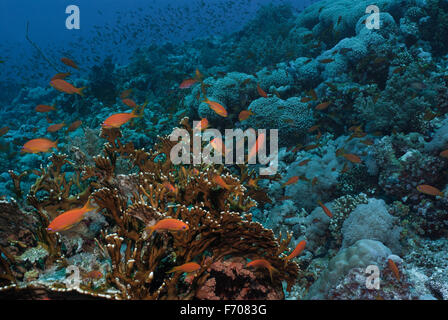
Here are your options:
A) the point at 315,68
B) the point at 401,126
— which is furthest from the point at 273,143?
the point at 315,68

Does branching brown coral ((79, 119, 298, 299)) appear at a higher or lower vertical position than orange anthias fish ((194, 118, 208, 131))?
lower

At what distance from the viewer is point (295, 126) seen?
273 inches

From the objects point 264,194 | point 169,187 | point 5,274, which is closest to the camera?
point 5,274

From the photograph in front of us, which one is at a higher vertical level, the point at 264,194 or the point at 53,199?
the point at 53,199

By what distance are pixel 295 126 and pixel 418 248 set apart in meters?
4.02

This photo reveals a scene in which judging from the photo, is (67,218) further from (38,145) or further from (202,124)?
(38,145)

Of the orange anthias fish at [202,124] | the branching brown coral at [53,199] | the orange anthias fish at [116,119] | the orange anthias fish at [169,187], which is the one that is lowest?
the branching brown coral at [53,199]

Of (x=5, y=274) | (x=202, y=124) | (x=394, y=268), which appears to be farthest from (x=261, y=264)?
(x=202, y=124)

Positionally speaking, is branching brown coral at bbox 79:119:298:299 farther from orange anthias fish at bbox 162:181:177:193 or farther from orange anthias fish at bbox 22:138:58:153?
orange anthias fish at bbox 22:138:58:153

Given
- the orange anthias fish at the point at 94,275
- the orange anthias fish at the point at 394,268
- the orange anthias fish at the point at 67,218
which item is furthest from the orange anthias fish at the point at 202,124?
the orange anthias fish at the point at 394,268

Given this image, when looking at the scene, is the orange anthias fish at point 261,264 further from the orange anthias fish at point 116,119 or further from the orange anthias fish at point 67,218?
the orange anthias fish at point 116,119

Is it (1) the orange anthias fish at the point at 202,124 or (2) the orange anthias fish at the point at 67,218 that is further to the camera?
(1) the orange anthias fish at the point at 202,124

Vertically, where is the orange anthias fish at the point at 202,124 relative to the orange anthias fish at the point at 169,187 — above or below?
above

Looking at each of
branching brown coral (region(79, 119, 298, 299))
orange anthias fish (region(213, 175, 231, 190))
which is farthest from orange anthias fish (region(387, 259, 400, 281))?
orange anthias fish (region(213, 175, 231, 190))
